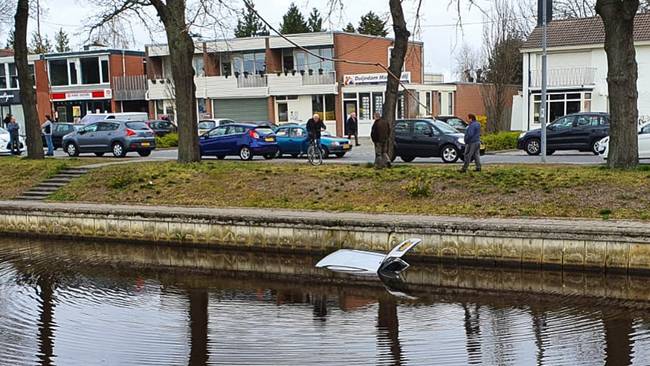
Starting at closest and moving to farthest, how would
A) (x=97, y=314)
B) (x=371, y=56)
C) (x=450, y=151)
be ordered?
(x=97, y=314), (x=450, y=151), (x=371, y=56)

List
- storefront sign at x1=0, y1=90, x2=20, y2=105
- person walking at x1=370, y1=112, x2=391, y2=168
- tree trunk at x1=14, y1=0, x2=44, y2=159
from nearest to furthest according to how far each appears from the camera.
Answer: person walking at x1=370, y1=112, x2=391, y2=168 < tree trunk at x1=14, y1=0, x2=44, y2=159 < storefront sign at x1=0, y1=90, x2=20, y2=105

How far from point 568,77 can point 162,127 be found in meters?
23.2

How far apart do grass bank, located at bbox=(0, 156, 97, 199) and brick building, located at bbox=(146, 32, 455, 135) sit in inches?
827

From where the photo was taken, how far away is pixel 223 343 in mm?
9719

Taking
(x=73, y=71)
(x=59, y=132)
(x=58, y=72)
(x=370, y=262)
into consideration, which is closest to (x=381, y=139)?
(x=370, y=262)

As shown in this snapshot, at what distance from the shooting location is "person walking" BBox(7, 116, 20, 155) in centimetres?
3148

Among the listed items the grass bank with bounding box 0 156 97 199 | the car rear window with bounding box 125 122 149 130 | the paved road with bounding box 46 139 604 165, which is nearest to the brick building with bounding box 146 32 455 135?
the car rear window with bounding box 125 122 149 130

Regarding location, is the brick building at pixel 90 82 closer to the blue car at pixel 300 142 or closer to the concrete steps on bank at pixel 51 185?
the blue car at pixel 300 142

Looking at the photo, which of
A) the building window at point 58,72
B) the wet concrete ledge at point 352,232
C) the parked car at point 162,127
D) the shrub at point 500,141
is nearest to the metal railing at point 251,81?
the parked car at point 162,127

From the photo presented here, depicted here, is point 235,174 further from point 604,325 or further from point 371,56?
point 371,56

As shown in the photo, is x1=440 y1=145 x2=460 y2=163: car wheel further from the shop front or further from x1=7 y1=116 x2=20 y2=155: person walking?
the shop front

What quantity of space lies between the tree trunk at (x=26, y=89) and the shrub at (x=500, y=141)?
56.5ft

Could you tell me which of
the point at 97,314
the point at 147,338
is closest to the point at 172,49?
the point at 97,314

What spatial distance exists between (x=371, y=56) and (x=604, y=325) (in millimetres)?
41675
